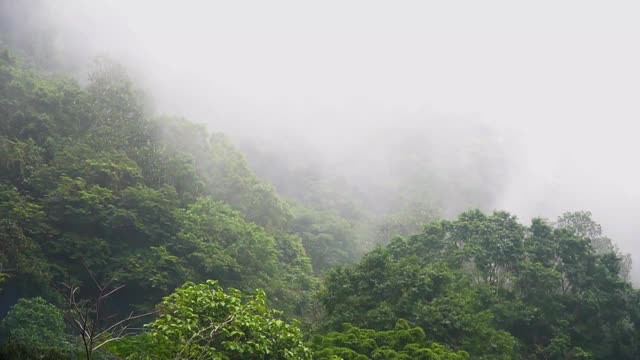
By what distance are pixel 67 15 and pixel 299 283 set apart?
42.0 m

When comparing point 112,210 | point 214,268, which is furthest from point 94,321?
point 112,210

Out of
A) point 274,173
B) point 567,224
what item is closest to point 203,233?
point 567,224

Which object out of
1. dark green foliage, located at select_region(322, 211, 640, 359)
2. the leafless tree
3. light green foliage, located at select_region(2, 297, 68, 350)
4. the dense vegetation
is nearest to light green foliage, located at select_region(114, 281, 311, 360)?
the dense vegetation

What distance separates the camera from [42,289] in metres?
20.2

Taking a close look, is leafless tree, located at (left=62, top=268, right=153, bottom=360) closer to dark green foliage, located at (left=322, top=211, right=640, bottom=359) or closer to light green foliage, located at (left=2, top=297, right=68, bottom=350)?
light green foliage, located at (left=2, top=297, right=68, bottom=350)

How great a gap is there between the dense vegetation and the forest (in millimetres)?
62

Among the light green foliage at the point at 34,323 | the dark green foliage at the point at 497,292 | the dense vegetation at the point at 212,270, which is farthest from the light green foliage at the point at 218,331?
the light green foliage at the point at 34,323

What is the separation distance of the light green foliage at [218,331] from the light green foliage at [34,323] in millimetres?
8014

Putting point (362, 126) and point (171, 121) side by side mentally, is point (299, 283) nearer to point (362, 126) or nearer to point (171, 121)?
point (171, 121)

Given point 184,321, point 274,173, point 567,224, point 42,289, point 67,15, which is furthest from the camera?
point 274,173

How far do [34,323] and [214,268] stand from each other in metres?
8.67

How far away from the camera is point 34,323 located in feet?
56.2

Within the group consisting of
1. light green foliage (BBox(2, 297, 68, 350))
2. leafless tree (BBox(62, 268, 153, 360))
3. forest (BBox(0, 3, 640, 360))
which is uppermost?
forest (BBox(0, 3, 640, 360))

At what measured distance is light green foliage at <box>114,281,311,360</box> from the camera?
885 centimetres
